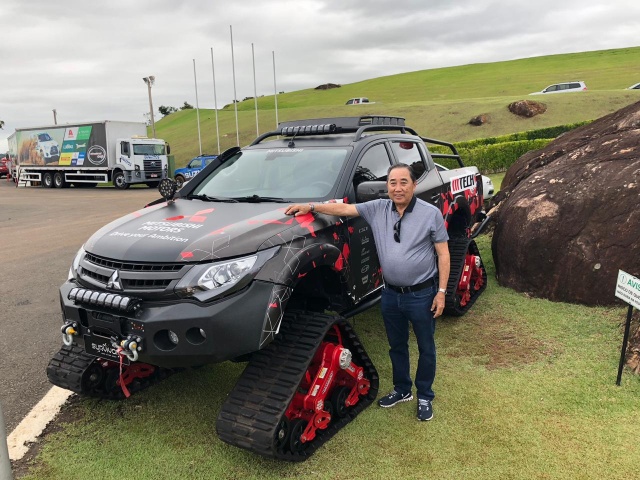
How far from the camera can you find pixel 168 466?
3248 millimetres

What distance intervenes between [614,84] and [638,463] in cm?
5511

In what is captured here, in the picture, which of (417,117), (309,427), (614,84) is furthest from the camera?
(614,84)

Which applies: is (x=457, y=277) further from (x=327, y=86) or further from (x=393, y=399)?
(x=327, y=86)

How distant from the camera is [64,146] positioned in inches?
1123

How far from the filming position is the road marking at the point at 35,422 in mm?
3508

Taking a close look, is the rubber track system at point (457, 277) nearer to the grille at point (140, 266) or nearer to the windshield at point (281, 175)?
the windshield at point (281, 175)

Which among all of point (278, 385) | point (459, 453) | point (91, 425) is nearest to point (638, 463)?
point (459, 453)

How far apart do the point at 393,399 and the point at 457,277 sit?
204 cm

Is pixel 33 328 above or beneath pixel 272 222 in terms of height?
beneath

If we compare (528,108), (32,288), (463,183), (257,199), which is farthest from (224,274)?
(528,108)

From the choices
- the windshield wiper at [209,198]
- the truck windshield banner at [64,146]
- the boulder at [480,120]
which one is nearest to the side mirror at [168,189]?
the windshield wiper at [209,198]

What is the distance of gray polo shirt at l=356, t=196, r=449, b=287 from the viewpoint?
348cm

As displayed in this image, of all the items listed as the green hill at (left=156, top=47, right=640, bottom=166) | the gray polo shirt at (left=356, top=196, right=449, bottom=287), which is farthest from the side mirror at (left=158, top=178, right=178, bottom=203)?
the green hill at (left=156, top=47, right=640, bottom=166)

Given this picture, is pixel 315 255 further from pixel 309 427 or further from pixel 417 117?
pixel 417 117
